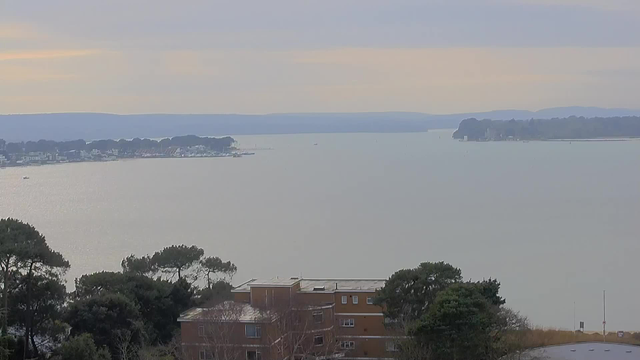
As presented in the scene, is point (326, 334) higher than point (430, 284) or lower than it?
lower

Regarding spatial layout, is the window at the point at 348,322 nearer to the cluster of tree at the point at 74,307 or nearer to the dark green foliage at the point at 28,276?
the cluster of tree at the point at 74,307

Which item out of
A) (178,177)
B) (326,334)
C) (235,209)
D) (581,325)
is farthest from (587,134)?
(326,334)

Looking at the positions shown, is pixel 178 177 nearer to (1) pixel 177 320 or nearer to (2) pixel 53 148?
(2) pixel 53 148

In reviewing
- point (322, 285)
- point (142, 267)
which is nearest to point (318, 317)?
point (322, 285)

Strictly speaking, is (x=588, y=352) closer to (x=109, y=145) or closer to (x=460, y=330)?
(x=460, y=330)

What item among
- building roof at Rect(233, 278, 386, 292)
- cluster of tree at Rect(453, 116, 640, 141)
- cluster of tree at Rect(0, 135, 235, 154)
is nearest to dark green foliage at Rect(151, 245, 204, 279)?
building roof at Rect(233, 278, 386, 292)

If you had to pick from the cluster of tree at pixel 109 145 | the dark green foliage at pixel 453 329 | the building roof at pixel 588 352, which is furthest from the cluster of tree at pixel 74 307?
the cluster of tree at pixel 109 145
